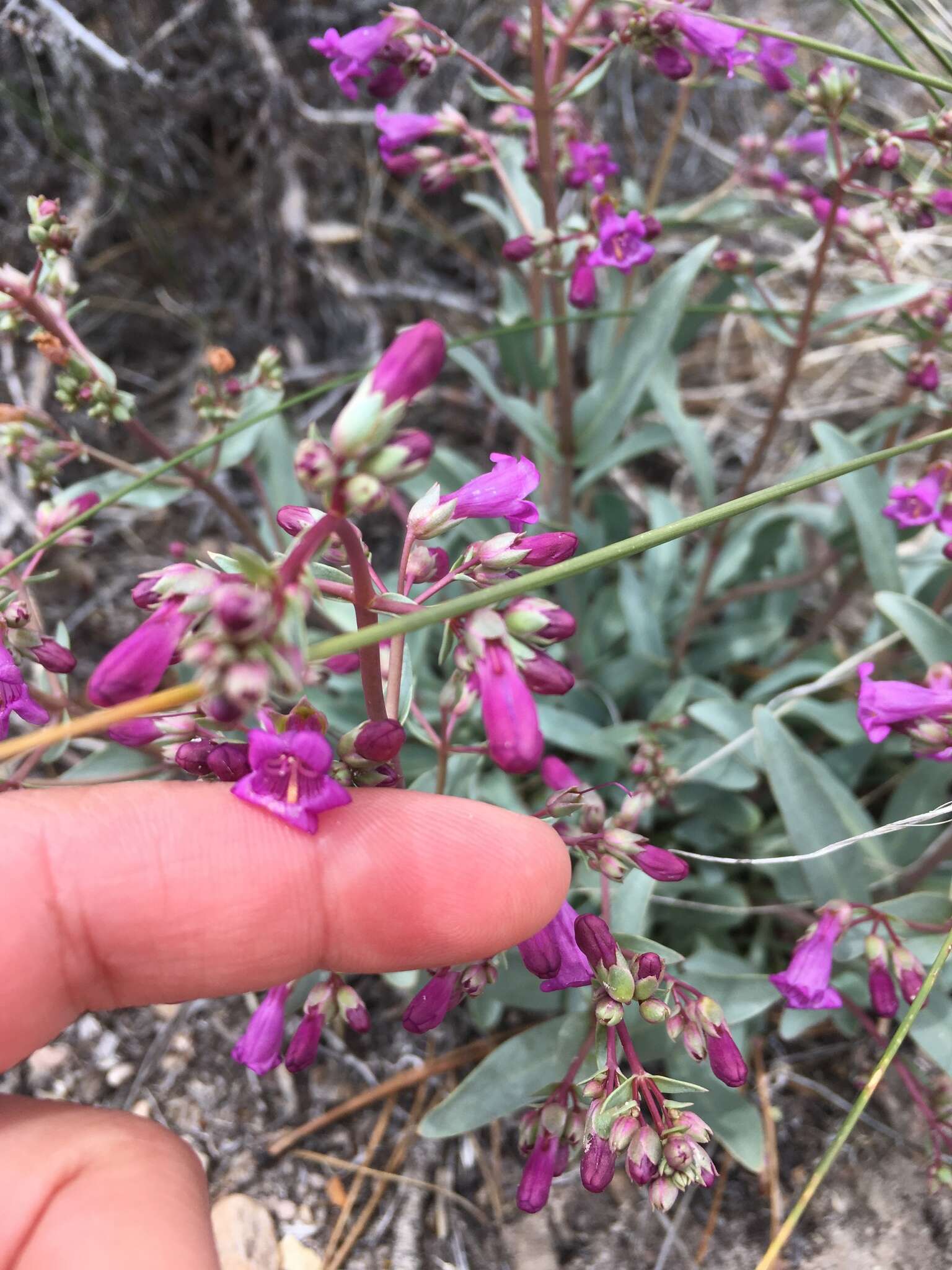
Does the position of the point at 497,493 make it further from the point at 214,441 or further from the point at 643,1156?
the point at 643,1156

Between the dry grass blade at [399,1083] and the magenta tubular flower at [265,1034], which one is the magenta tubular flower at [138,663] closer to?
the magenta tubular flower at [265,1034]

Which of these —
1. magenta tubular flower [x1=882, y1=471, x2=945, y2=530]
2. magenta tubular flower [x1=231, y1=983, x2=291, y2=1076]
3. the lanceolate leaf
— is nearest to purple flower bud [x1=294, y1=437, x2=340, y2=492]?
magenta tubular flower [x1=231, y1=983, x2=291, y2=1076]

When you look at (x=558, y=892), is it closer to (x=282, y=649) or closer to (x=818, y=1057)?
(x=282, y=649)

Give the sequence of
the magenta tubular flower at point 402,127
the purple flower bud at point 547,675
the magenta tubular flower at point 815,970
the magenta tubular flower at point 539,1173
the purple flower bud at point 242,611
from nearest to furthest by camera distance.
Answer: the purple flower bud at point 242,611, the purple flower bud at point 547,675, the magenta tubular flower at point 539,1173, the magenta tubular flower at point 815,970, the magenta tubular flower at point 402,127

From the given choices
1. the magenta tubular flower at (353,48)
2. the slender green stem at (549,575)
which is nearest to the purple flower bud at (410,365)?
the slender green stem at (549,575)

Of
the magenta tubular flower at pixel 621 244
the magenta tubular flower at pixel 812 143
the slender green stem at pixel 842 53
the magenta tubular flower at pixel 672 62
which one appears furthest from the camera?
the magenta tubular flower at pixel 812 143

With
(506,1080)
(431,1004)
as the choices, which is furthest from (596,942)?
(506,1080)

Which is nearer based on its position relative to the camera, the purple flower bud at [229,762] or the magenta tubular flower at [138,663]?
the magenta tubular flower at [138,663]
